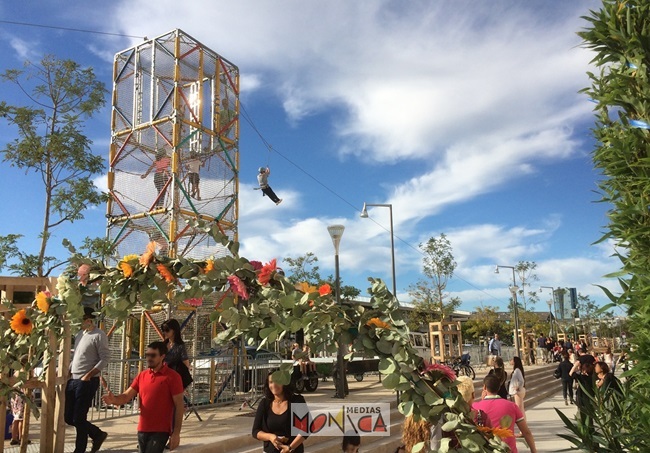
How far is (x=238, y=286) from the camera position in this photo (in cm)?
257

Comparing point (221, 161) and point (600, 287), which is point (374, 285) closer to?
point (600, 287)

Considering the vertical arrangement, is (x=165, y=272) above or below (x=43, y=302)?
above

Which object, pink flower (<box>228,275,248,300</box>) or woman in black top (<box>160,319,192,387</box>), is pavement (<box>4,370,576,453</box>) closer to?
woman in black top (<box>160,319,192,387</box>)

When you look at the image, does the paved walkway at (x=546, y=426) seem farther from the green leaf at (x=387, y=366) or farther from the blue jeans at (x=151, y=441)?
the green leaf at (x=387, y=366)

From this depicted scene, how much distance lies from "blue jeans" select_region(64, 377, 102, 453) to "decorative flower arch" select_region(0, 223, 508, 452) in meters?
3.65

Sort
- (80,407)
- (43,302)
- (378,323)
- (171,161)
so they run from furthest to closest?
(171,161)
(80,407)
(43,302)
(378,323)

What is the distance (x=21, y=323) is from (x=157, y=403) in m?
1.55

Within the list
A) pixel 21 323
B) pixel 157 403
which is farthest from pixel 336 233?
pixel 21 323

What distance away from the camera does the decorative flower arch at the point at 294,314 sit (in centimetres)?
225

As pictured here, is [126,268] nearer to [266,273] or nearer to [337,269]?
[266,273]

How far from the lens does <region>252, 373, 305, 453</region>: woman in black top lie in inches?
171

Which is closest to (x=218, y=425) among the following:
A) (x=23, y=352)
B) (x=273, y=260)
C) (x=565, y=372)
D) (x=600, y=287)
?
(x=23, y=352)

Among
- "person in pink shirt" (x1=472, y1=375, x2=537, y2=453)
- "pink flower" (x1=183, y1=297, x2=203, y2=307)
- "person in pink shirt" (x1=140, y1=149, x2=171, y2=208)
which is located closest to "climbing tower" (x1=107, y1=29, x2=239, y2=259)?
"person in pink shirt" (x1=140, y1=149, x2=171, y2=208)

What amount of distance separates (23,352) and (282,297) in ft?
7.92
